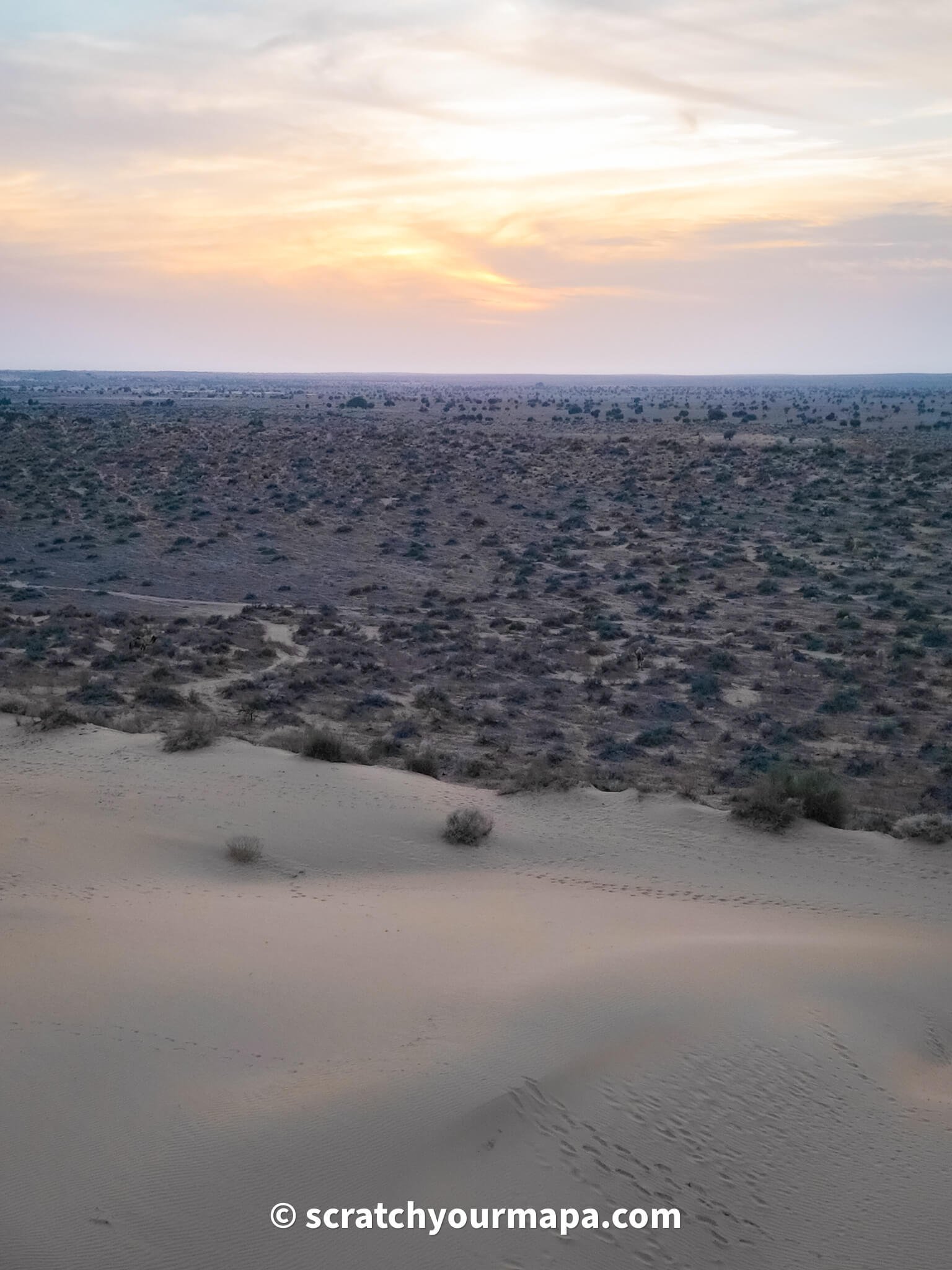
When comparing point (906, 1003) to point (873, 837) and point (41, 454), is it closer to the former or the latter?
point (873, 837)

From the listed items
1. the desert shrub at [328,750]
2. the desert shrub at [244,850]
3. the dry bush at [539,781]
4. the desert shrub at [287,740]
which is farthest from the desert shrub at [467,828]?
the desert shrub at [287,740]

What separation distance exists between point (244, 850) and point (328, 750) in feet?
11.3

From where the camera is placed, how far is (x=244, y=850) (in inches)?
497

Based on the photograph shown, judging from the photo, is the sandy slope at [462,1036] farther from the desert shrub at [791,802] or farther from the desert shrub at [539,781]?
the desert shrub at [539,781]

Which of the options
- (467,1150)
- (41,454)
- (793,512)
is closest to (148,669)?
(467,1150)

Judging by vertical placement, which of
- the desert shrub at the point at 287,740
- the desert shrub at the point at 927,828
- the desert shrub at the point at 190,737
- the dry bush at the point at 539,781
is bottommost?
the desert shrub at the point at 927,828

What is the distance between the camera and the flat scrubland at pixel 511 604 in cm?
1769

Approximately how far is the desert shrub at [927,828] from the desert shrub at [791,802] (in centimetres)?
74

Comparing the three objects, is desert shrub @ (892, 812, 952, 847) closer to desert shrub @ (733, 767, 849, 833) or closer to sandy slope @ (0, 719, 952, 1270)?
sandy slope @ (0, 719, 952, 1270)

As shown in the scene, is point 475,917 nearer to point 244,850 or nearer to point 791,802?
point 244,850

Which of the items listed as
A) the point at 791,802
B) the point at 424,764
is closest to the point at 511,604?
the point at 424,764

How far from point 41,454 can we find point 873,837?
54772 millimetres

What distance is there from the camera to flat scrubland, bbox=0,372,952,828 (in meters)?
17.7

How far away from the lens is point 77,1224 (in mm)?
6305
